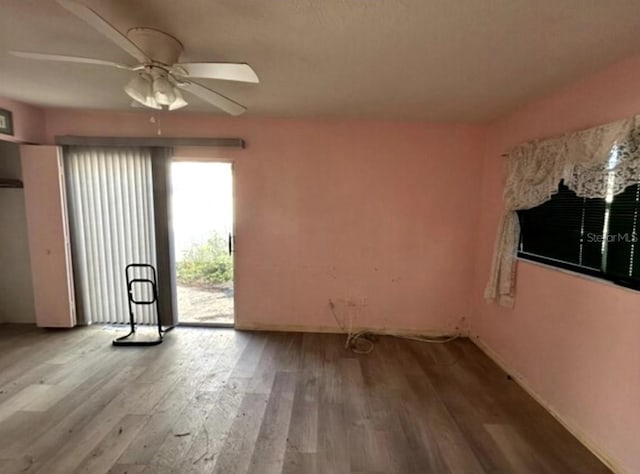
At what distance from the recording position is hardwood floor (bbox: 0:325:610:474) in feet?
6.05

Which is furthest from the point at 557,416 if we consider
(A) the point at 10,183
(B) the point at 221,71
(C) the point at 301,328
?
(A) the point at 10,183

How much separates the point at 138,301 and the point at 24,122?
213 centimetres

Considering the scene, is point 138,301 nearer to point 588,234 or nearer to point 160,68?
point 160,68

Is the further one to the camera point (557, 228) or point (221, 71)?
point (557, 228)

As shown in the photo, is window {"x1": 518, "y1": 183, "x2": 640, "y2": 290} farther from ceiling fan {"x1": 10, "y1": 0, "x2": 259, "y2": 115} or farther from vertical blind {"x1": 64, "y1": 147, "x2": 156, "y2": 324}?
vertical blind {"x1": 64, "y1": 147, "x2": 156, "y2": 324}

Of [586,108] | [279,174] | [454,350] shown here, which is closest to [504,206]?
[586,108]

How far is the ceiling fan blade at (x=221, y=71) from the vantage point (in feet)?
5.02

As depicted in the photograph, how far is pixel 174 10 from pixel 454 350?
3.53 meters

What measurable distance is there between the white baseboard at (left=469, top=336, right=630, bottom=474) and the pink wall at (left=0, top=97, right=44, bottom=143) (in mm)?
5150

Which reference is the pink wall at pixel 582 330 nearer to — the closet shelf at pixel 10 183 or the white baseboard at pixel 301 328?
the white baseboard at pixel 301 328

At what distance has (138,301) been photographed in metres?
3.55

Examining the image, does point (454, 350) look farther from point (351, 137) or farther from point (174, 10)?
point (174, 10)

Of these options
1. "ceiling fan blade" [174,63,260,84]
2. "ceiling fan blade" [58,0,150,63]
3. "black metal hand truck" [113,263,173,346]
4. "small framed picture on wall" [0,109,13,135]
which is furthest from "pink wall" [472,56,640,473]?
"small framed picture on wall" [0,109,13,135]

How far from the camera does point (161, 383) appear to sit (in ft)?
8.48
